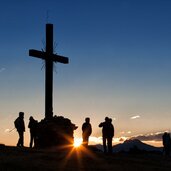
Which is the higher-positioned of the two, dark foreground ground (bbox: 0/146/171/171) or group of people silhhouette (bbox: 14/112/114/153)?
group of people silhhouette (bbox: 14/112/114/153)

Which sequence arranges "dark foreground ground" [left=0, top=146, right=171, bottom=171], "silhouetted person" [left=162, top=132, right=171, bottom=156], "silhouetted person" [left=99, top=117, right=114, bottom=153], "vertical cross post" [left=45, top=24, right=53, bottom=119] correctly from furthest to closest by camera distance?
"silhouetted person" [left=162, top=132, right=171, bottom=156]
"vertical cross post" [left=45, top=24, right=53, bottom=119]
"silhouetted person" [left=99, top=117, right=114, bottom=153]
"dark foreground ground" [left=0, top=146, right=171, bottom=171]

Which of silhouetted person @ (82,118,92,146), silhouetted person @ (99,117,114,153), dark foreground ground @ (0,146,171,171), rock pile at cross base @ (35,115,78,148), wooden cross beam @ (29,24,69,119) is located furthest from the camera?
wooden cross beam @ (29,24,69,119)

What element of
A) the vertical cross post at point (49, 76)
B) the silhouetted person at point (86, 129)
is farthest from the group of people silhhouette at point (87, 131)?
the vertical cross post at point (49, 76)

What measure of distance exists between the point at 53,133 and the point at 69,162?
25.0ft

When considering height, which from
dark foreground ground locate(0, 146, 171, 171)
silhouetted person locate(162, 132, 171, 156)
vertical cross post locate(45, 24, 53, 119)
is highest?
vertical cross post locate(45, 24, 53, 119)

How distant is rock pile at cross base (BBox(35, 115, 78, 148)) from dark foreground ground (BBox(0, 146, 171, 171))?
3461 millimetres

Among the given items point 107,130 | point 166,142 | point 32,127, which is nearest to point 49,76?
point 32,127

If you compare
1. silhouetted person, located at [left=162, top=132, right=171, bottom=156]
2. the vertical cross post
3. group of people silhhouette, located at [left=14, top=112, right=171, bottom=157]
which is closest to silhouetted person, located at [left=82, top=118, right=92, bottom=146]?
group of people silhhouette, located at [left=14, top=112, right=171, bottom=157]

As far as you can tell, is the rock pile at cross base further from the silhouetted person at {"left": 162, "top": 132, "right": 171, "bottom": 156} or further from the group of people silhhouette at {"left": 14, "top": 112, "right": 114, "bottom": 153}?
the silhouetted person at {"left": 162, "top": 132, "right": 171, "bottom": 156}

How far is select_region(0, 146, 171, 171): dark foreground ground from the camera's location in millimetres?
19898

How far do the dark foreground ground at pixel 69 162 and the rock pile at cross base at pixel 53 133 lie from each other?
11.4 ft

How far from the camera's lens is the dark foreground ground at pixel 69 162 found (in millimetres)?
19898

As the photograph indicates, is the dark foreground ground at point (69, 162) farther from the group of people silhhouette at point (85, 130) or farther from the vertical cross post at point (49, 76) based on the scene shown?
the vertical cross post at point (49, 76)

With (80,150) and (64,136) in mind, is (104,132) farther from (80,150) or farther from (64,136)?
(64,136)
